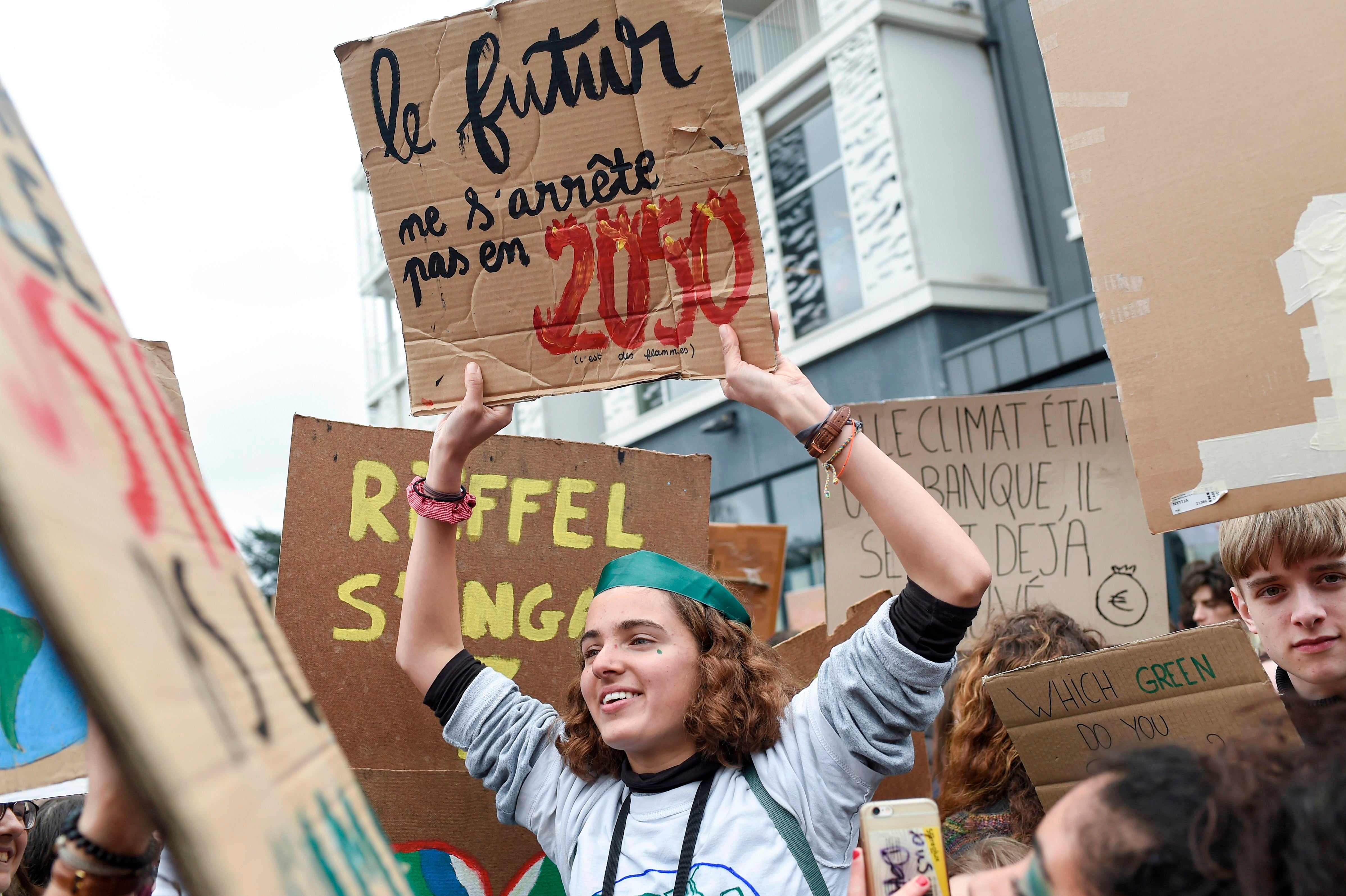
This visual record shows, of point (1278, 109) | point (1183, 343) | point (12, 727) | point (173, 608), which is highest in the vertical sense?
point (1278, 109)

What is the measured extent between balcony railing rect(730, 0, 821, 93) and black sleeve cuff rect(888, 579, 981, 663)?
9314 mm

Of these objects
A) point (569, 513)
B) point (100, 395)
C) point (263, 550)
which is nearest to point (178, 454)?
point (100, 395)

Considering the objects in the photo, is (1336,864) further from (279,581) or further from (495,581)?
(279,581)

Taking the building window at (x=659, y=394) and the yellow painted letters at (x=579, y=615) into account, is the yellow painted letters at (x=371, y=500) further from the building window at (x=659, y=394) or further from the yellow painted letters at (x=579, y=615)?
the building window at (x=659, y=394)

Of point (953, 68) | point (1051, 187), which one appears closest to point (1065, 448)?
point (1051, 187)

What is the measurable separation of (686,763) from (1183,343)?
1033 millimetres

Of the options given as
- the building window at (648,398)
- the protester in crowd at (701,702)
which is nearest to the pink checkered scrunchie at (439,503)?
the protester in crowd at (701,702)

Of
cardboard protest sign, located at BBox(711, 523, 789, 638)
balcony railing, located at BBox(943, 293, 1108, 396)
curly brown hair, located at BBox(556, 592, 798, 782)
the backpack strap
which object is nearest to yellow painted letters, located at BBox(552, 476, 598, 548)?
curly brown hair, located at BBox(556, 592, 798, 782)

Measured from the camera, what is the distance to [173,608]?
0.48 metres

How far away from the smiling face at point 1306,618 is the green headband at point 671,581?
2.98 feet

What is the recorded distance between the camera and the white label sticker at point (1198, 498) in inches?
58.4

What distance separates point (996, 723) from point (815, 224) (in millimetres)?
7999

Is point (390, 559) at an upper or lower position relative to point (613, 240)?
lower

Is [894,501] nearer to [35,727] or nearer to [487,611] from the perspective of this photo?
[487,611]
